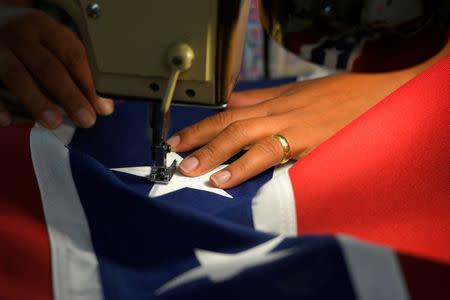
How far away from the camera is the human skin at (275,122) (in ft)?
2.56

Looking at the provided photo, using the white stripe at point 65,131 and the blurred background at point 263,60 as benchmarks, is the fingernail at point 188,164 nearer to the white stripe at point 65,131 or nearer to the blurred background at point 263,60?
the white stripe at point 65,131

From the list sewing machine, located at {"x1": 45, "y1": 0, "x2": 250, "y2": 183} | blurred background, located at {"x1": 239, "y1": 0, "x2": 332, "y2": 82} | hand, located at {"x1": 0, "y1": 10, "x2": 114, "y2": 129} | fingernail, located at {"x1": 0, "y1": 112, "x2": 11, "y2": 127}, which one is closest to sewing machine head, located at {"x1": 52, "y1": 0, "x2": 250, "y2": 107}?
sewing machine, located at {"x1": 45, "y1": 0, "x2": 250, "y2": 183}

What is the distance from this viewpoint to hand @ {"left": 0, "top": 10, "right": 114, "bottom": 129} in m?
0.87

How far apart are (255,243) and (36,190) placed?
38 centimetres

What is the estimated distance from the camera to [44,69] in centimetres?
88

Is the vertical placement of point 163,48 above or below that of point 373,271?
above

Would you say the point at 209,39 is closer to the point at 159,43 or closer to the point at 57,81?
the point at 159,43

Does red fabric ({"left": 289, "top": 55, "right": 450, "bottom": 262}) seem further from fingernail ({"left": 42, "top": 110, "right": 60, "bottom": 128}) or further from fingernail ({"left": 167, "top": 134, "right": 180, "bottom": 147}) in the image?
fingernail ({"left": 42, "top": 110, "right": 60, "bottom": 128})

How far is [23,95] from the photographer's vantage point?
871 mm

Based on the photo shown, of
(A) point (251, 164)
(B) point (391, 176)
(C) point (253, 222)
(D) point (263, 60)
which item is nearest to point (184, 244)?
(C) point (253, 222)

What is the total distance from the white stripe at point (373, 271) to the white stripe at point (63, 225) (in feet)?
1.11

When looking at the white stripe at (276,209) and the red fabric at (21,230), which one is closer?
the red fabric at (21,230)

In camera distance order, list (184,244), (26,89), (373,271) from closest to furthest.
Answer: (373,271) → (184,244) → (26,89)

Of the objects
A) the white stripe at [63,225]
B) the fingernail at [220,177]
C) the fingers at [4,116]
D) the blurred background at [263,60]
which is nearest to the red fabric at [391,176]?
the fingernail at [220,177]
